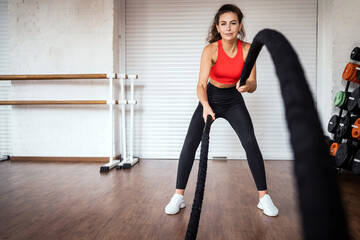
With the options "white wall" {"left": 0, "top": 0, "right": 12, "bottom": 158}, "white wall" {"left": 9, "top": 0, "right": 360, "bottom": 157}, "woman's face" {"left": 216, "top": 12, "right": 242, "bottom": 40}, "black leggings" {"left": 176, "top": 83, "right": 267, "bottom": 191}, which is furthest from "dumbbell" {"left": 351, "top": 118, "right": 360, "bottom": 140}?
"white wall" {"left": 0, "top": 0, "right": 12, "bottom": 158}

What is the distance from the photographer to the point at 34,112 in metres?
3.35

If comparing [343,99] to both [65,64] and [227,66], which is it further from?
[65,64]

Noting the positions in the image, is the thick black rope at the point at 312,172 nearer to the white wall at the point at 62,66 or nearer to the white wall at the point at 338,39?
the white wall at the point at 338,39

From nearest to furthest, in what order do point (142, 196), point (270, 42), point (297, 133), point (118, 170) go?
point (297, 133), point (270, 42), point (142, 196), point (118, 170)

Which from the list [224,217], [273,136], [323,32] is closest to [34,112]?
[224,217]

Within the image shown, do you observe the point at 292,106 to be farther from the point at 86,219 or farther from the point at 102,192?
the point at 102,192

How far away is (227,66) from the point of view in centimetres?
163

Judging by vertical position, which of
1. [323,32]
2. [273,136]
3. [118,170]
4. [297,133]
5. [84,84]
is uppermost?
[323,32]

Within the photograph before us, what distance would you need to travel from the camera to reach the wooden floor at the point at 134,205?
52.7 inches

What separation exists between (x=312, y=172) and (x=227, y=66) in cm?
153

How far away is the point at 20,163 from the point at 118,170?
4.46ft

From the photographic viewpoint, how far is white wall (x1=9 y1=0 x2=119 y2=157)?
127 inches

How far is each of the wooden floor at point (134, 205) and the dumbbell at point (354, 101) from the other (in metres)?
0.67

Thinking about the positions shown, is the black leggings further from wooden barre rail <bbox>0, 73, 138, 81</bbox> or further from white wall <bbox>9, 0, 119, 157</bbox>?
white wall <bbox>9, 0, 119, 157</bbox>
